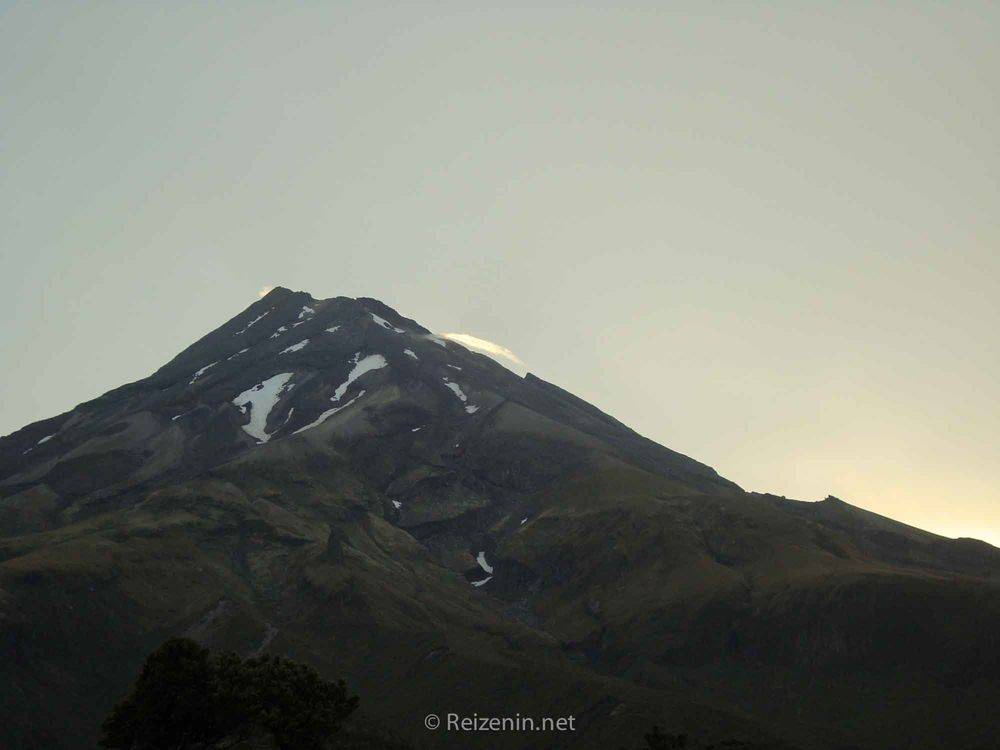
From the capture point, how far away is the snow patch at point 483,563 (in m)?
160

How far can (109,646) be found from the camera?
114188 mm

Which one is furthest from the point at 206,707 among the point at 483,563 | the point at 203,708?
the point at 483,563

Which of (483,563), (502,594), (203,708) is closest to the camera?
(203,708)

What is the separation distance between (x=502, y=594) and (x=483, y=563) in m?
11.9

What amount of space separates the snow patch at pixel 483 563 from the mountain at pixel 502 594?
648mm

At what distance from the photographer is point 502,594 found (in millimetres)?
151750

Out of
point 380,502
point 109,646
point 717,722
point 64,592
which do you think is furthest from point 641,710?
point 380,502

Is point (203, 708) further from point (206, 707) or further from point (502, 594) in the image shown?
point (502, 594)

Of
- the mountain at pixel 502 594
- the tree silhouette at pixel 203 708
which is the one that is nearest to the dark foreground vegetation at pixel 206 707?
the tree silhouette at pixel 203 708

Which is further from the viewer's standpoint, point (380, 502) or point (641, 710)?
point (380, 502)

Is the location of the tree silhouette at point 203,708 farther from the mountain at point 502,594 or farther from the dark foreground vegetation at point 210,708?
the mountain at point 502,594

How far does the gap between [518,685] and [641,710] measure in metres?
15.6

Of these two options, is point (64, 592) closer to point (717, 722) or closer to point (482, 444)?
point (717, 722)

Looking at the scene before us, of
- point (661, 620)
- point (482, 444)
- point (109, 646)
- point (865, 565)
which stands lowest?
point (109, 646)
